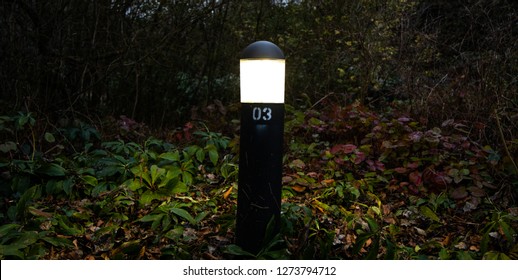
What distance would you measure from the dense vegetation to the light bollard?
148 mm

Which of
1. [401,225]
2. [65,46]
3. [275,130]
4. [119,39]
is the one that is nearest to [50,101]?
[65,46]

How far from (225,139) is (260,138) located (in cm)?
206

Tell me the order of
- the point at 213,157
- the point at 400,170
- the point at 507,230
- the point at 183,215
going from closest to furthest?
1. the point at 507,230
2. the point at 183,215
3. the point at 400,170
4. the point at 213,157

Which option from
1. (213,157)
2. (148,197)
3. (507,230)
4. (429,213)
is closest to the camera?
(507,230)

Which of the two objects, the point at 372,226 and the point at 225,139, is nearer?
the point at 372,226

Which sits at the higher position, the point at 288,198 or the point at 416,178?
the point at 416,178

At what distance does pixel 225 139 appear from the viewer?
14.8ft

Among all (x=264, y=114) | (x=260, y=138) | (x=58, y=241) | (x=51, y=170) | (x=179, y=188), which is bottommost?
(x=58, y=241)

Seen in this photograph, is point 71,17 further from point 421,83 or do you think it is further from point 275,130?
point 421,83

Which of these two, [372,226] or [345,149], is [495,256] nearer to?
[372,226]

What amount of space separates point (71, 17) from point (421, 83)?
164 inches

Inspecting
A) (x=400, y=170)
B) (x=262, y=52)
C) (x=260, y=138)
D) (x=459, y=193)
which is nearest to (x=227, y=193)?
(x=260, y=138)

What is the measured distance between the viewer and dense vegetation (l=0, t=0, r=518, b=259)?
2898 mm

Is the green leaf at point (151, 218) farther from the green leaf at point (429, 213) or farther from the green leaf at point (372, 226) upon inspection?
the green leaf at point (429, 213)
